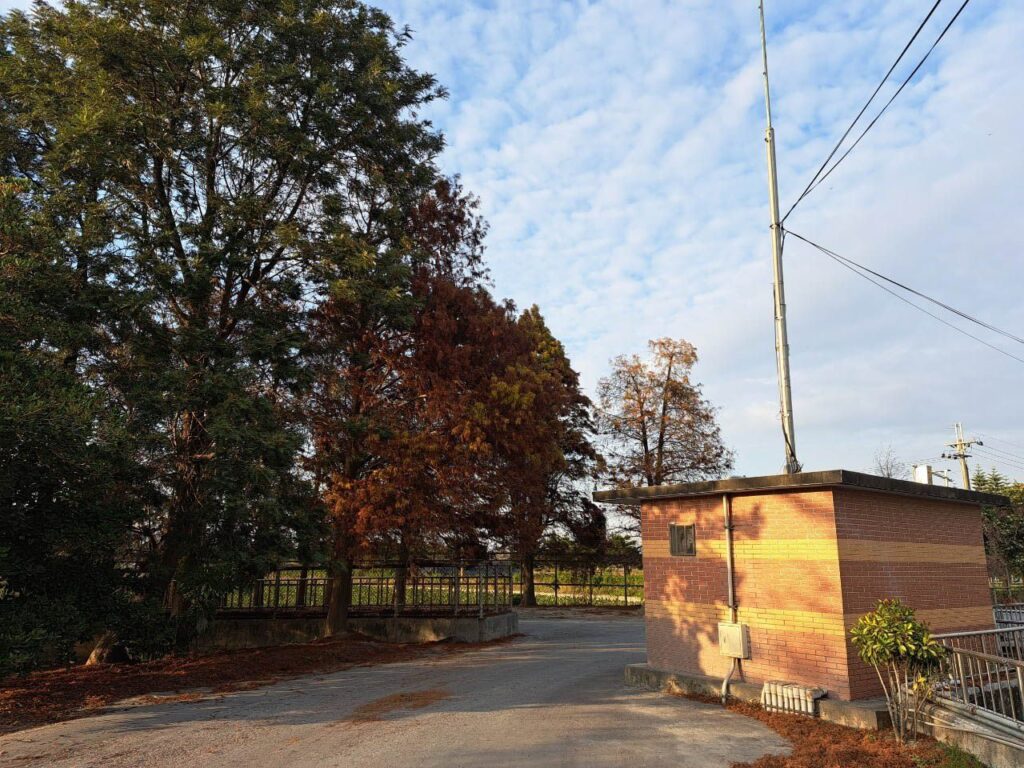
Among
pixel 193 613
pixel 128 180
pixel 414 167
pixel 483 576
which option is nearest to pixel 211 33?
pixel 128 180

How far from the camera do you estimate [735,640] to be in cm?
974

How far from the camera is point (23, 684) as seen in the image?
36.9 ft

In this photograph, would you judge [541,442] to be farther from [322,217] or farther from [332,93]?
[332,93]

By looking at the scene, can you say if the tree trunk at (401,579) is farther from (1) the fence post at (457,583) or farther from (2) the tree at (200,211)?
(2) the tree at (200,211)

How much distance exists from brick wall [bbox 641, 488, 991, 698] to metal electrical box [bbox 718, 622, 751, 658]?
12 cm

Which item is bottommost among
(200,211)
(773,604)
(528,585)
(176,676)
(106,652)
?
(176,676)

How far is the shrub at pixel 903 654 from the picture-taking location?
24.3 feet

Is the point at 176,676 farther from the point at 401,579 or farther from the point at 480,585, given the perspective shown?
the point at 480,585

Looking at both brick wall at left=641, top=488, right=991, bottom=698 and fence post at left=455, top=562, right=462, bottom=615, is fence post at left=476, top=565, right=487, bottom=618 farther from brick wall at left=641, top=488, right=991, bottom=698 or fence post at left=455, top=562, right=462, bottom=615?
brick wall at left=641, top=488, right=991, bottom=698

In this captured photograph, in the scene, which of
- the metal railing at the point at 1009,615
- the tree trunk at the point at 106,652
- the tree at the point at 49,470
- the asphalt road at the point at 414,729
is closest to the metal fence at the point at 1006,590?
the metal railing at the point at 1009,615

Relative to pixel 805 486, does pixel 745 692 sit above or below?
below

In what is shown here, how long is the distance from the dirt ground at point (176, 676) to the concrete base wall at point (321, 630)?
0.42 metres

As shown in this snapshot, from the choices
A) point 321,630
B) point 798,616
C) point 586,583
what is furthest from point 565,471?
point 798,616

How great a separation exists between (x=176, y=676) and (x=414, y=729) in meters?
6.29
